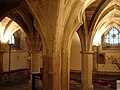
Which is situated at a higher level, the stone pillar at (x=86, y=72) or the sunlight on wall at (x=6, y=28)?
the sunlight on wall at (x=6, y=28)

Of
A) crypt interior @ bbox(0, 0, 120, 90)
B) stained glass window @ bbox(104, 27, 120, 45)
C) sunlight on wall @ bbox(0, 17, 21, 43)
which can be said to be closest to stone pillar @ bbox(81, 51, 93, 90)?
crypt interior @ bbox(0, 0, 120, 90)

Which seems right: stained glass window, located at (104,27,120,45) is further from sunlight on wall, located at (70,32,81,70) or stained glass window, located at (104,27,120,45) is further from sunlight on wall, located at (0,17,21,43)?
sunlight on wall, located at (0,17,21,43)

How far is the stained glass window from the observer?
2159 centimetres

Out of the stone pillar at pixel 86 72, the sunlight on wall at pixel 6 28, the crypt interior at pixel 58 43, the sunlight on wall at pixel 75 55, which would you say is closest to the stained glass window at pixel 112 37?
the crypt interior at pixel 58 43

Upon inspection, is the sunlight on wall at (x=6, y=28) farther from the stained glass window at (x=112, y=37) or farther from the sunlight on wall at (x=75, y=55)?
the stained glass window at (x=112, y=37)

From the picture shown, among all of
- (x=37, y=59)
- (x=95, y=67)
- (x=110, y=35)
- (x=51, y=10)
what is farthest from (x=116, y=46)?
(x=51, y=10)

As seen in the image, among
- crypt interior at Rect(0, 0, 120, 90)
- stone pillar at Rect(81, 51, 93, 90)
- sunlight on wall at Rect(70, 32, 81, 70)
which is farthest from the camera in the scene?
sunlight on wall at Rect(70, 32, 81, 70)

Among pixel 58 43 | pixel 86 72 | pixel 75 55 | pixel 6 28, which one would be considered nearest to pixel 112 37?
pixel 75 55

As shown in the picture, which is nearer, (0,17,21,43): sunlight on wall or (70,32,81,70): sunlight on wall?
(0,17,21,43): sunlight on wall

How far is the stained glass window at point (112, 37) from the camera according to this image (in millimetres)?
21594

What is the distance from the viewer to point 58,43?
6.94m

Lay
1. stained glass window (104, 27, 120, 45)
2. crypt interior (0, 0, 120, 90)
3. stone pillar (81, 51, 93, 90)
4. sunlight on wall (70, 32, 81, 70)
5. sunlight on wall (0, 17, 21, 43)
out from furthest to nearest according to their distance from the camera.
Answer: stained glass window (104, 27, 120, 45), sunlight on wall (70, 32, 81, 70), sunlight on wall (0, 17, 21, 43), stone pillar (81, 51, 93, 90), crypt interior (0, 0, 120, 90)

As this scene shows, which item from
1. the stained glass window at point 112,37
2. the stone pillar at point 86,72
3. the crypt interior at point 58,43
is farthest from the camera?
the stained glass window at point 112,37

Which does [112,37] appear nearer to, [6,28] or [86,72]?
[86,72]
